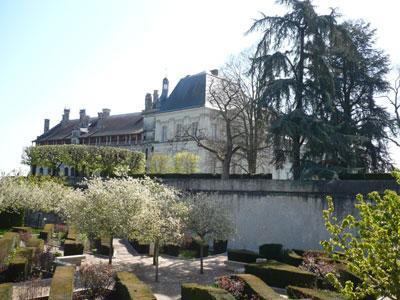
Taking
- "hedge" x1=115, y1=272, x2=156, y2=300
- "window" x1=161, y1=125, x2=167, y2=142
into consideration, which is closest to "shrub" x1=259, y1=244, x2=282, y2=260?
"hedge" x1=115, y1=272, x2=156, y2=300

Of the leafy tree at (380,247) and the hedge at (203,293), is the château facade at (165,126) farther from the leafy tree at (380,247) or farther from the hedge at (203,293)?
the leafy tree at (380,247)

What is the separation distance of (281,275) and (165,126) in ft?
122

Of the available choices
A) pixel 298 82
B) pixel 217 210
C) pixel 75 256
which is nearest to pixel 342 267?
pixel 217 210

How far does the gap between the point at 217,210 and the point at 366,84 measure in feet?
43.0

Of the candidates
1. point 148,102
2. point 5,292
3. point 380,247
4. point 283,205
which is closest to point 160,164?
point 148,102

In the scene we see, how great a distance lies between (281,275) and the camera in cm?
1405

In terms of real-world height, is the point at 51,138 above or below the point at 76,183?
above

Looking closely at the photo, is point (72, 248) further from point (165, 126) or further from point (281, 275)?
point (165, 126)

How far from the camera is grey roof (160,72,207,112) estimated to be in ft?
149

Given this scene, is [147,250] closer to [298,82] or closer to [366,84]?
[298,82]

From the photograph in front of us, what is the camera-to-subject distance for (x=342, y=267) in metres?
12.9

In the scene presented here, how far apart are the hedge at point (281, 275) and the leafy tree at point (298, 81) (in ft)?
27.0

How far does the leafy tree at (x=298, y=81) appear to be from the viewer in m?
21.7

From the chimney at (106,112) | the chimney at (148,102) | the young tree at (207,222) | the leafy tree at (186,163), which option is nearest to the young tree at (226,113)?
the leafy tree at (186,163)
